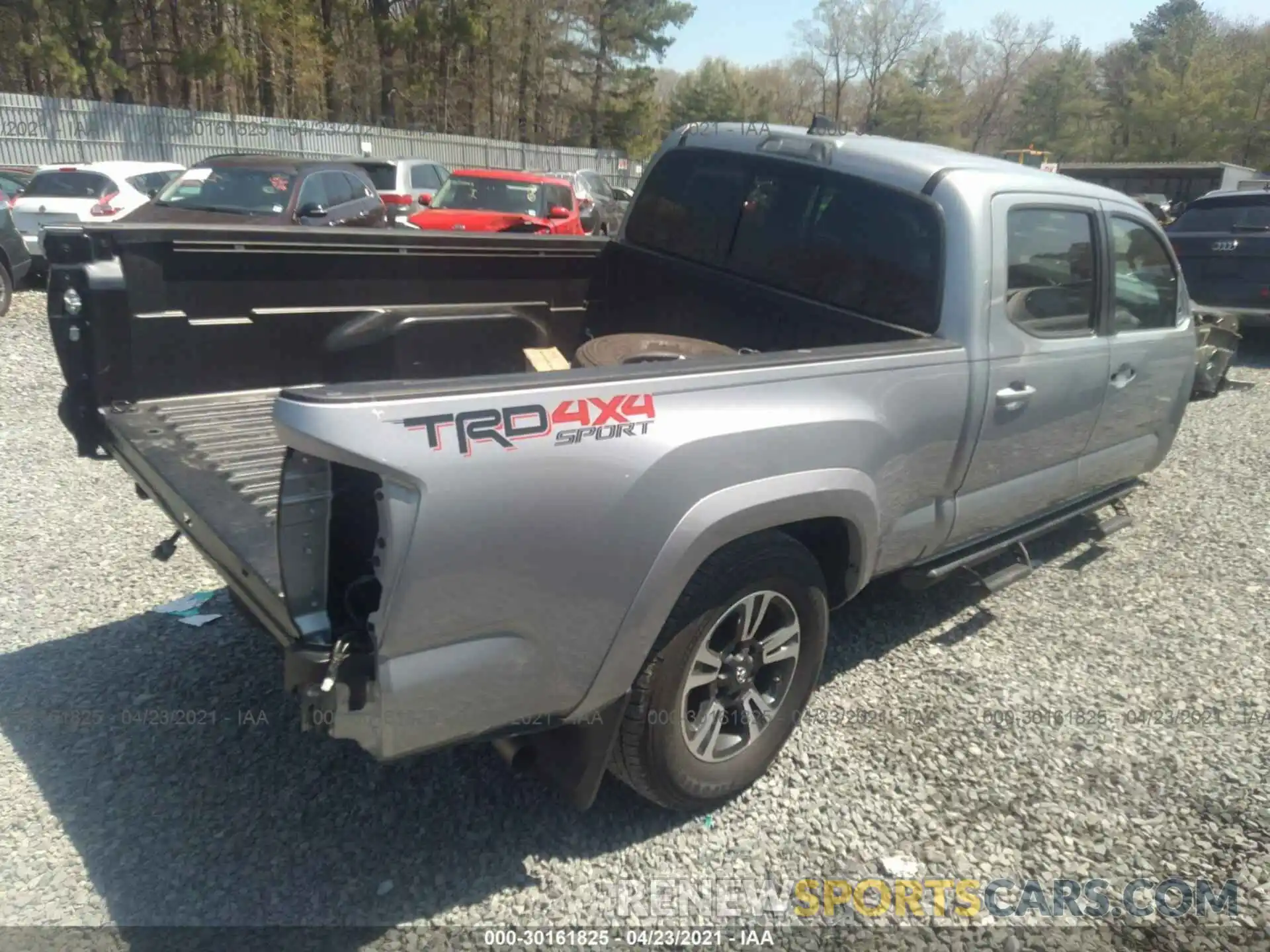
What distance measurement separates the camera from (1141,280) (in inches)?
184

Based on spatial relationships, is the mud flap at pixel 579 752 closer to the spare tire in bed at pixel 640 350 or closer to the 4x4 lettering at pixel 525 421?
the 4x4 lettering at pixel 525 421

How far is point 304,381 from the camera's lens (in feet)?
13.0

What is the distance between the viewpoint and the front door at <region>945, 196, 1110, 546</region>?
3648 millimetres

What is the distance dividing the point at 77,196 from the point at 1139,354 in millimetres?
13151

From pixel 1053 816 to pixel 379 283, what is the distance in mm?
3345

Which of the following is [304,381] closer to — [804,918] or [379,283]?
[379,283]

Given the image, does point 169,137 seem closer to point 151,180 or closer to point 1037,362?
point 151,180

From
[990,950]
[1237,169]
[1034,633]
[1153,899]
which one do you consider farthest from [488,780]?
Answer: [1237,169]

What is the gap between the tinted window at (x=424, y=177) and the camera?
56.2 ft

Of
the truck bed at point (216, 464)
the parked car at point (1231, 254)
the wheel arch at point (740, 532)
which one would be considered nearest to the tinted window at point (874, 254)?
the wheel arch at point (740, 532)

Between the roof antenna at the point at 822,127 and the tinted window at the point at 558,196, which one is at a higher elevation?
the roof antenna at the point at 822,127

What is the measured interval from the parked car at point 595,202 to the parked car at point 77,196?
659 cm

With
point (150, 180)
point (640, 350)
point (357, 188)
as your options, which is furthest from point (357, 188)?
point (640, 350)
